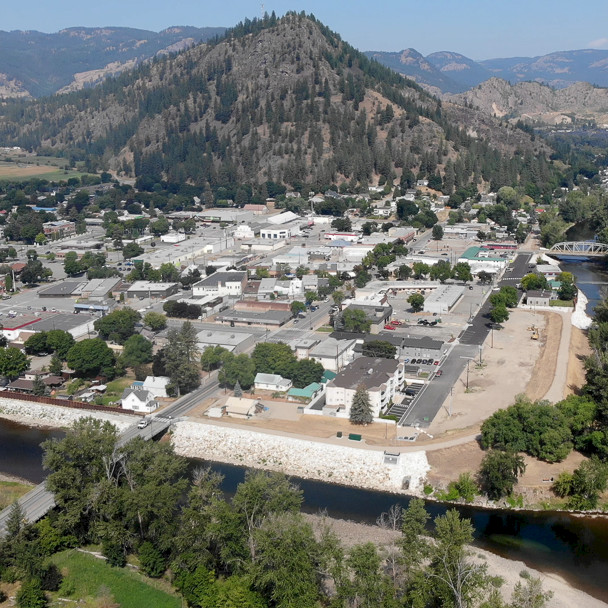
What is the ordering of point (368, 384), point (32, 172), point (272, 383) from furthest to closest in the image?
point (32, 172) < point (272, 383) < point (368, 384)

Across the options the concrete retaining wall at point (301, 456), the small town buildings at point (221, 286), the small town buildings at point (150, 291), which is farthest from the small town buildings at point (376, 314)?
the small town buildings at point (150, 291)

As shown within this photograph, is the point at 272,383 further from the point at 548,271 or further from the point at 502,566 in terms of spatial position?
the point at 548,271

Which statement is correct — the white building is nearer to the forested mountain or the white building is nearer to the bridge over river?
the forested mountain

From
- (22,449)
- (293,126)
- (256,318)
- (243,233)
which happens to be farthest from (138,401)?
(293,126)

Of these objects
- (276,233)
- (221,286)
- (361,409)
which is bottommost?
(276,233)

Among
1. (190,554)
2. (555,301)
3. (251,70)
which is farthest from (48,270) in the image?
(251,70)

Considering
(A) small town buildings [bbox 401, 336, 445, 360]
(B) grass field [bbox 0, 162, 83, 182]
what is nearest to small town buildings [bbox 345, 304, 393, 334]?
(A) small town buildings [bbox 401, 336, 445, 360]

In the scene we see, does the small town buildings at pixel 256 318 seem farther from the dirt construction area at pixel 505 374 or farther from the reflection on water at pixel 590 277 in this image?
the reflection on water at pixel 590 277

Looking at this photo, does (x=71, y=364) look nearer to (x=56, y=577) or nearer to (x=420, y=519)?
(x=56, y=577)
